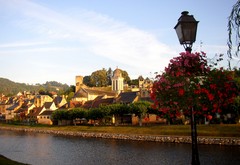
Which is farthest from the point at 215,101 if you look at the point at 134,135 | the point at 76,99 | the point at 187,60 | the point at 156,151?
the point at 76,99

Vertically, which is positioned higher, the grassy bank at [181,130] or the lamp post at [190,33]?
the lamp post at [190,33]

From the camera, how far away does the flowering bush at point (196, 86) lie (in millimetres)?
9922

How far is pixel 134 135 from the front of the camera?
2122 inches

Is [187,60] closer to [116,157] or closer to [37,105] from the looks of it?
[116,157]

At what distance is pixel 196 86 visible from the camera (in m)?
9.89

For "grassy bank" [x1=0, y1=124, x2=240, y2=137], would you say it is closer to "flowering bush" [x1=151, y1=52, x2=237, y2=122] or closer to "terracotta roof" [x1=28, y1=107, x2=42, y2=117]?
"flowering bush" [x1=151, y1=52, x2=237, y2=122]

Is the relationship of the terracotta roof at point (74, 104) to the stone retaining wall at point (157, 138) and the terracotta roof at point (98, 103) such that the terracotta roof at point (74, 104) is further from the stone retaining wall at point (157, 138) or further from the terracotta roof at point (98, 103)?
the stone retaining wall at point (157, 138)

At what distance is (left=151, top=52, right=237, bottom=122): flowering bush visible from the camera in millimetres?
9922

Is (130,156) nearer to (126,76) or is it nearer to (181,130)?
(181,130)

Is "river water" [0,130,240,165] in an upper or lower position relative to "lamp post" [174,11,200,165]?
lower

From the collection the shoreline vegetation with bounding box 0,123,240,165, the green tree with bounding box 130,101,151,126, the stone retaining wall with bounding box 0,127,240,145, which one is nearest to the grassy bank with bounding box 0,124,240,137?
the shoreline vegetation with bounding box 0,123,240,165

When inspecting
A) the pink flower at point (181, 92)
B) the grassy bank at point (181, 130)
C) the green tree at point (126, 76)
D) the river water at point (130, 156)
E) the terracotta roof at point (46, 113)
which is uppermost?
the green tree at point (126, 76)

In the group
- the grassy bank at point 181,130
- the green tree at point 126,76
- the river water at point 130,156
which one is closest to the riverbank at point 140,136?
the grassy bank at point 181,130

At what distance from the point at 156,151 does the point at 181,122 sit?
24.8 metres
